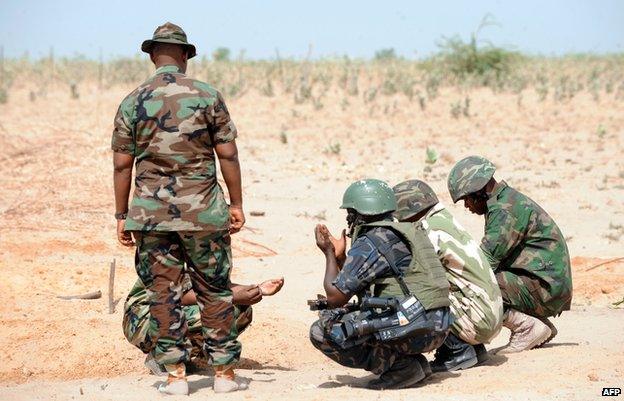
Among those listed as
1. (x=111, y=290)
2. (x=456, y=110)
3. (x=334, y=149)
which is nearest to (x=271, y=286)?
(x=111, y=290)

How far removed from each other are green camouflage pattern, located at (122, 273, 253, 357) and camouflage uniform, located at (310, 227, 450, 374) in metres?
0.54

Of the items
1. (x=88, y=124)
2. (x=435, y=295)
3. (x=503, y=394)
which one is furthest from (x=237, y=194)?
(x=88, y=124)

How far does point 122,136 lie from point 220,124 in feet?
1.61

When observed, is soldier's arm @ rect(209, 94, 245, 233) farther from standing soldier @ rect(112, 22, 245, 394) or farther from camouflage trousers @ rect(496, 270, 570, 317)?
camouflage trousers @ rect(496, 270, 570, 317)

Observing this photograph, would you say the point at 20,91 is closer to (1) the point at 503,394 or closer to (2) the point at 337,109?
(2) the point at 337,109

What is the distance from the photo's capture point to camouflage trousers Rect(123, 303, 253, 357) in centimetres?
570

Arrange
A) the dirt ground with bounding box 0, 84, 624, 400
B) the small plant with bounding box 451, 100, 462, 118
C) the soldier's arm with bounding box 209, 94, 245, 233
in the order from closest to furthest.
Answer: the soldier's arm with bounding box 209, 94, 245, 233 → the dirt ground with bounding box 0, 84, 624, 400 → the small plant with bounding box 451, 100, 462, 118

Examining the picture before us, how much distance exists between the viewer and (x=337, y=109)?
18.4 meters

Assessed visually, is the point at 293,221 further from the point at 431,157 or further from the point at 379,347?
the point at 379,347

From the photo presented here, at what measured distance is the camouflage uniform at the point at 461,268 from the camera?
5.55 m

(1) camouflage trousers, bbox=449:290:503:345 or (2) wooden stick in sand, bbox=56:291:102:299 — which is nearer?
(1) camouflage trousers, bbox=449:290:503:345

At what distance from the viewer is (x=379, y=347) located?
5199mm

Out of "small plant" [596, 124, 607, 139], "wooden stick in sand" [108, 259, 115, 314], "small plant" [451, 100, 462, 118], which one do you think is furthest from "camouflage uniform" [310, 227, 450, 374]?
"small plant" [451, 100, 462, 118]

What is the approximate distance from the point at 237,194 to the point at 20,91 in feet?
52.7
